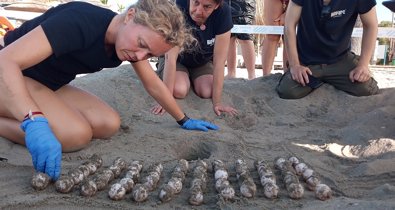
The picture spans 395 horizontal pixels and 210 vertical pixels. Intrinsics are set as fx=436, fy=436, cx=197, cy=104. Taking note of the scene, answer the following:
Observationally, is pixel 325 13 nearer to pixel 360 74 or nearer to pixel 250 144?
pixel 360 74

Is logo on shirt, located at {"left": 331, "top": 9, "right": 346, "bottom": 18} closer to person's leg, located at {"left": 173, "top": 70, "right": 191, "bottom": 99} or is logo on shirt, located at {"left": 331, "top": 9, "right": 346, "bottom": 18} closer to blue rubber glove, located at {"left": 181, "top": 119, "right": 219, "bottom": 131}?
person's leg, located at {"left": 173, "top": 70, "right": 191, "bottom": 99}

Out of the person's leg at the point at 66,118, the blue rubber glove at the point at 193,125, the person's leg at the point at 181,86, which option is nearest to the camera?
the person's leg at the point at 66,118

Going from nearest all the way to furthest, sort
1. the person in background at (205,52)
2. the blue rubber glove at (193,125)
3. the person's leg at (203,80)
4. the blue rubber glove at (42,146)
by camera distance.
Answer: the blue rubber glove at (42,146)
the blue rubber glove at (193,125)
the person in background at (205,52)
the person's leg at (203,80)

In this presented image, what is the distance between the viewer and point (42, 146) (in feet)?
7.12

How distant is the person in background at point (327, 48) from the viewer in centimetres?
425

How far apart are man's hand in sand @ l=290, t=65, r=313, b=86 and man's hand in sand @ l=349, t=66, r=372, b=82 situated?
411 mm

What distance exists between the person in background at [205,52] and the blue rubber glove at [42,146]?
1.78 metres

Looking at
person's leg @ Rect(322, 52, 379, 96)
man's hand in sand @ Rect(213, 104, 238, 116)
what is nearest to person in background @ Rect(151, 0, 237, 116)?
man's hand in sand @ Rect(213, 104, 238, 116)

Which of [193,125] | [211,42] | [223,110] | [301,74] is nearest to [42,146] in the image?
[193,125]

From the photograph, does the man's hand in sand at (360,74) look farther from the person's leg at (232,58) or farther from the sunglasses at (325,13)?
the person's leg at (232,58)

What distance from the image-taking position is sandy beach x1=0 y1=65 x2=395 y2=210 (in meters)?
2.20

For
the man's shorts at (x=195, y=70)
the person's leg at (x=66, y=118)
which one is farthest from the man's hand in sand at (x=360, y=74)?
the person's leg at (x=66, y=118)

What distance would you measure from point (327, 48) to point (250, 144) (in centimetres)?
168

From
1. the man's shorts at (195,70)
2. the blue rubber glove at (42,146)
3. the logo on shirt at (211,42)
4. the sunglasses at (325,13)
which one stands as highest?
the sunglasses at (325,13)
